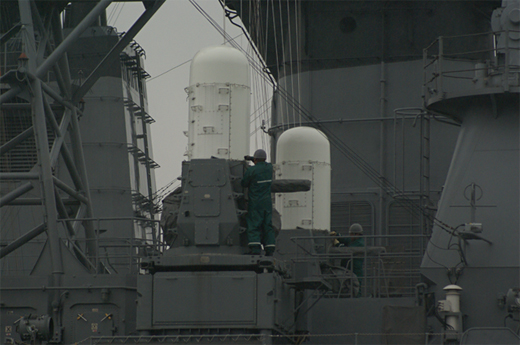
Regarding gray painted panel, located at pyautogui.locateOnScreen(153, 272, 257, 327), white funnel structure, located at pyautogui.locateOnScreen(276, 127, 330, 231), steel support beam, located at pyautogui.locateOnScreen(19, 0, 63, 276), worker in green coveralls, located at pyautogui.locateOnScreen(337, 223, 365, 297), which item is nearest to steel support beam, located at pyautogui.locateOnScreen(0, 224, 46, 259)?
steel support beam, located at pyautogui.locateOnScreen(19, 0, 63, 276)

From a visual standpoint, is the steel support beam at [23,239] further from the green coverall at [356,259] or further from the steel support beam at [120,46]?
the green coverall at [356,259]

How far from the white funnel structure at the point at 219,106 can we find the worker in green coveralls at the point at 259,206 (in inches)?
21.8

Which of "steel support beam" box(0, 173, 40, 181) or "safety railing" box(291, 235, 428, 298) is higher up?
"steel support beam" box(0, 173, 40, 181)

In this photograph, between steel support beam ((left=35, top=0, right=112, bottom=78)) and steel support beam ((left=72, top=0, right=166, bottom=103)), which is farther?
steel support beam ((left=72, top=0, right=166, bottom=103))

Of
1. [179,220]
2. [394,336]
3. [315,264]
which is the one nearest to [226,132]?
[179,220]

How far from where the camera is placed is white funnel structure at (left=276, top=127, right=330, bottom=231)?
1614cm

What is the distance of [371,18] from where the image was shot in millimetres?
20016

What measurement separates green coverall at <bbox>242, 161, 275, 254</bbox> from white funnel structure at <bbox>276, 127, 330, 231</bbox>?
3.48 meters

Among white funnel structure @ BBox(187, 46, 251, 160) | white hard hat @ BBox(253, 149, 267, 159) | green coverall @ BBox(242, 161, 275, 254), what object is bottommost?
green coverall @ BBox(242, 161, 275, 254)

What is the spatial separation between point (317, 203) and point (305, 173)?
1.89ft

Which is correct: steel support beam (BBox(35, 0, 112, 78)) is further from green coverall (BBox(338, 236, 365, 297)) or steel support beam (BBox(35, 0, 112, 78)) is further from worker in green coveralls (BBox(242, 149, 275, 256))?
green coverall (BBox(338, 236, 365, 297))

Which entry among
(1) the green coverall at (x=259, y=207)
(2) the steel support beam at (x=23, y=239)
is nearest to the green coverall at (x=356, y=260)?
(1) the green coverall at (x=259, y=207)

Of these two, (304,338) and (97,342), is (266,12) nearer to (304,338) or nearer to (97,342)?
(304,338)

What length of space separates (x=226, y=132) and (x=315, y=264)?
257cm
